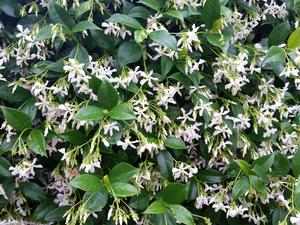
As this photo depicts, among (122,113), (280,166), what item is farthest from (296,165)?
(122,113)

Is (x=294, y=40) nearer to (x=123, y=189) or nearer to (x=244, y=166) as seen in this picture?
(x=244, y=166)

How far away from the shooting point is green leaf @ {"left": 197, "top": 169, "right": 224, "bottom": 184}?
3.39ft

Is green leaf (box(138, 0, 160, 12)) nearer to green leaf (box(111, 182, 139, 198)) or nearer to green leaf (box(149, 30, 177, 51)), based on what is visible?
green leaf (box(149, 30, 177, 51))

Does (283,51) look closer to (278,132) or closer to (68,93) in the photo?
(278,132)

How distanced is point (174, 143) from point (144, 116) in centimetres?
10

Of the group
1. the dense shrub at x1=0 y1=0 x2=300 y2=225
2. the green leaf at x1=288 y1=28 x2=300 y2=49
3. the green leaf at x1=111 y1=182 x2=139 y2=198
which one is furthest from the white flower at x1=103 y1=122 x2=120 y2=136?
the green leaf at x1=288 y1=28 x2=300 y2=49

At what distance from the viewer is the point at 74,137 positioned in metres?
0.90

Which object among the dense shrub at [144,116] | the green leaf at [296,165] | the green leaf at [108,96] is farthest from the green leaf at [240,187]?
the green leaf at [108,96]

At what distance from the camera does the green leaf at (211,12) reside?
97cm

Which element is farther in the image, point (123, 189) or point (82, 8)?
point (82, 8)

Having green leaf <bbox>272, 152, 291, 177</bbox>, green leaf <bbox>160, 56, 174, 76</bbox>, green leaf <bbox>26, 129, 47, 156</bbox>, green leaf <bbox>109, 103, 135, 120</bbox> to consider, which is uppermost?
green leaf <bbox>160, 56, 174, 76</bbox>

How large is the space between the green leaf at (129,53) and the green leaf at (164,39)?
2.4 inches

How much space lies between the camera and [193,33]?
93 cm

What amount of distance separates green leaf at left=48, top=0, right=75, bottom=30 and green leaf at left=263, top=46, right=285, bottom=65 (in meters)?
0.47
